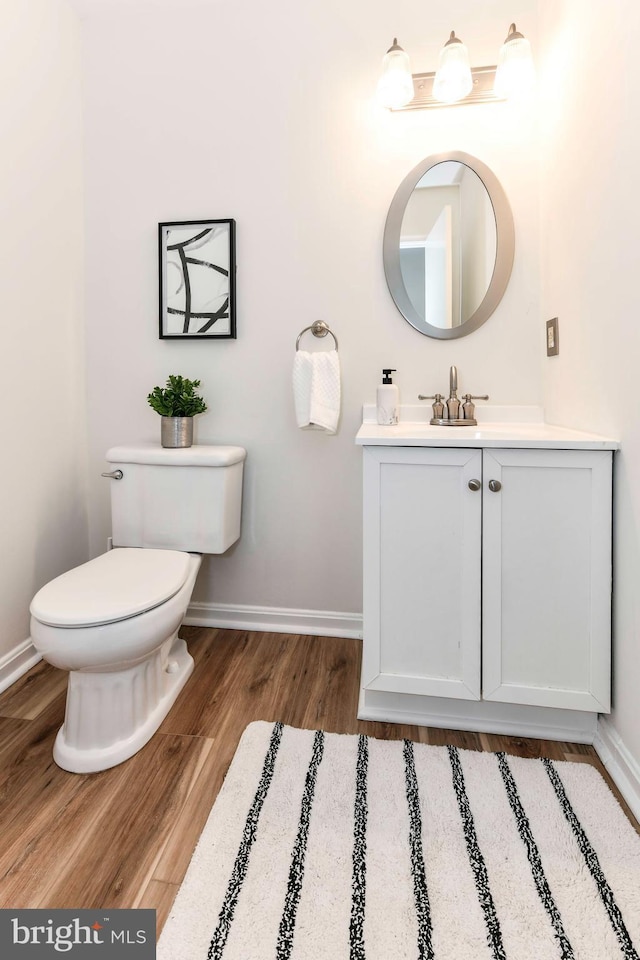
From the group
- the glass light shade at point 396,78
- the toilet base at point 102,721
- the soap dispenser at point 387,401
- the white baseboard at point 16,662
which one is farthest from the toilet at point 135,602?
the glass light shade at point 396,78

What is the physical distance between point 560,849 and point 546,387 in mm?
1337

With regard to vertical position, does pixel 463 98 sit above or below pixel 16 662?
above

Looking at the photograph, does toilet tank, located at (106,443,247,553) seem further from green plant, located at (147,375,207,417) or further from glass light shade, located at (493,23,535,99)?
glass light shade, located at (493,23,535,99)

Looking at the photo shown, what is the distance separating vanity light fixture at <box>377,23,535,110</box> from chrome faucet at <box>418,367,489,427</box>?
0.90 metres

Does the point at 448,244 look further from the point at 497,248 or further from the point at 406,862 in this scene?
the point at 406,862

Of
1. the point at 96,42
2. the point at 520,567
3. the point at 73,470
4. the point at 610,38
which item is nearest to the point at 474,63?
the point at 610,38

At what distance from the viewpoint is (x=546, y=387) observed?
181 centimetres

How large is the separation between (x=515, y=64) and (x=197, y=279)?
1.27 metres

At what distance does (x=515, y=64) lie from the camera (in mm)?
1656

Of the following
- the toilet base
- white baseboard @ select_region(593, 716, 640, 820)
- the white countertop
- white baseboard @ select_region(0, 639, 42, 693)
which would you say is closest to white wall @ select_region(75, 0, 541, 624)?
the white countertop

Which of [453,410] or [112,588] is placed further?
[453,410]

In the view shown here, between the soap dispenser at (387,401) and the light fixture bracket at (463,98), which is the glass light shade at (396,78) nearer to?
the light fixture bracket at (463,98)

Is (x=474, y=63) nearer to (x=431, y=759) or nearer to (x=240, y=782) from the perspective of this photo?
(x=431, y=759)

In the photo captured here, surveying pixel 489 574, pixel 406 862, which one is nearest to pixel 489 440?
pixel 489 574
